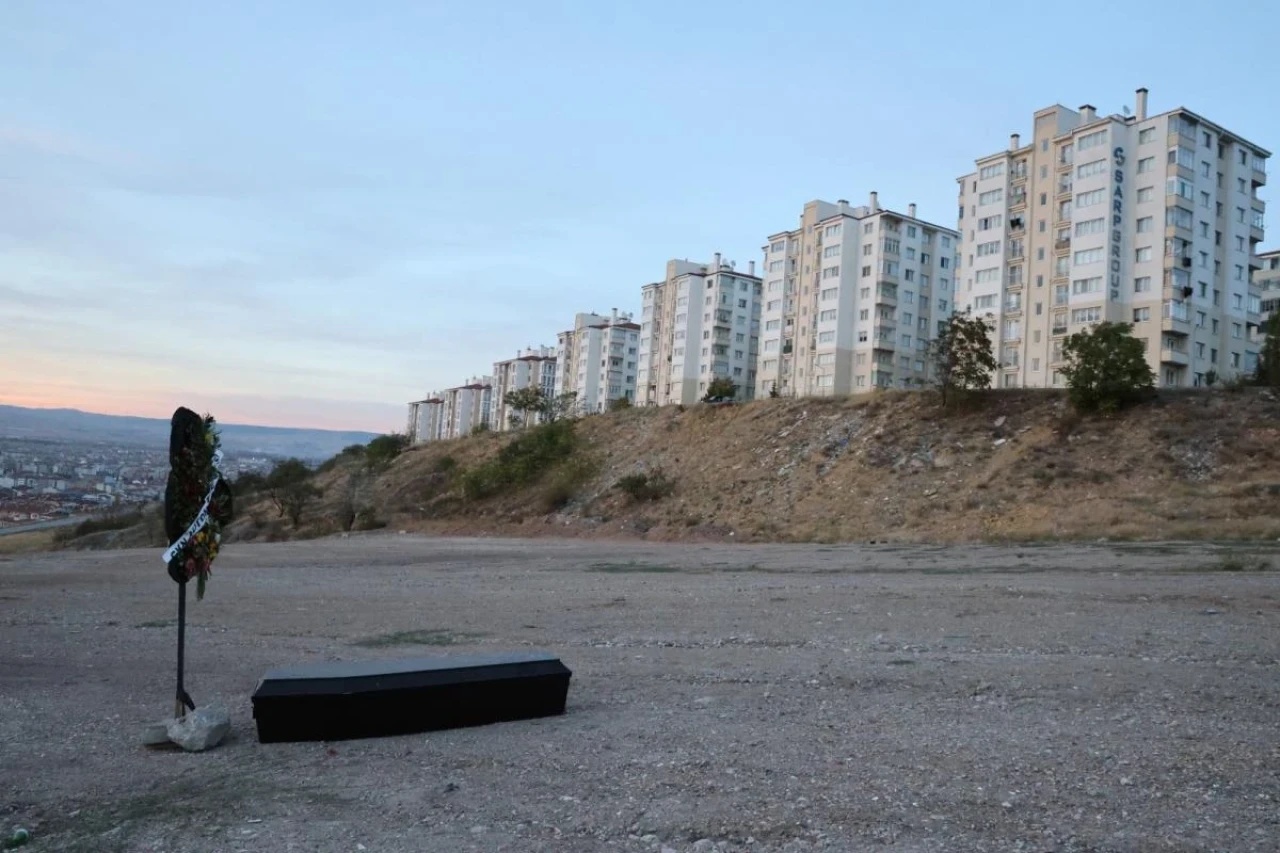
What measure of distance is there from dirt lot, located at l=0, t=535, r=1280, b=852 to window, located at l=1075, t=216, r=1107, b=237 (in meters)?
52.2

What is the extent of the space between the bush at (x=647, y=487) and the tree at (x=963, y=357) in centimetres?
1561

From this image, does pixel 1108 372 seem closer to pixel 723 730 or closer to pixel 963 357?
pixel 963 357

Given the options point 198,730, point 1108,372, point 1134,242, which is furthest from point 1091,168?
point 198,730

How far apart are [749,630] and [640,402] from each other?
106m

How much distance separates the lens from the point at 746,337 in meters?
109

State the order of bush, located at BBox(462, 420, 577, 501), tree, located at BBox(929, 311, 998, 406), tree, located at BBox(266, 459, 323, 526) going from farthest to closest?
1. bush, located at BBox(462, 420, 577, 501)
2. tree, located at BBox(266, 459, 323, 526)
3. tree, located at BBox(929, 311, 998, 406)

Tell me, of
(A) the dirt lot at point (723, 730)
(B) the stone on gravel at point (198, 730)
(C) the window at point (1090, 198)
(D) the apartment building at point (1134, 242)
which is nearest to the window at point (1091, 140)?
(D) the apartment building at point (1134, 242)

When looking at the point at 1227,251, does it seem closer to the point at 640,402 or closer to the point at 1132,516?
the point at 1132,516

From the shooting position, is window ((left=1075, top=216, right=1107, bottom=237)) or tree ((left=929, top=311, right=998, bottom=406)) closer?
tree ((left=929, top=311, right=998, bottom=406))

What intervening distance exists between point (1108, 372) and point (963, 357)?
7511 mm

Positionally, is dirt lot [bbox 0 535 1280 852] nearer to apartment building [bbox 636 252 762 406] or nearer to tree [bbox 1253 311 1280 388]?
tree [bbox 1253 311 1280 388]

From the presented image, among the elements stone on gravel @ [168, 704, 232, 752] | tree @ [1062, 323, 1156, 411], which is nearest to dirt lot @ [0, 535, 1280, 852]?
stone on gravel @ [168, 704, 232, 752]

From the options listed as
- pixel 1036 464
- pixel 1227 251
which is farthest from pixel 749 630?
pixel 1227 251

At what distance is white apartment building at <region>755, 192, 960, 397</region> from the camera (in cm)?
8375
